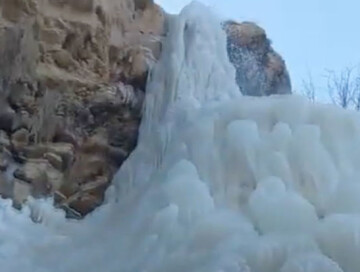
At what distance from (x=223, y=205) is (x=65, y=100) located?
6.78 feet

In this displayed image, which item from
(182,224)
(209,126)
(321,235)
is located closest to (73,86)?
(209,126)

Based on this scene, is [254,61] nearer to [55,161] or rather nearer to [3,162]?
[55,161]

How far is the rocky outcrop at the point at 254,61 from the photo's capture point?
6922mm

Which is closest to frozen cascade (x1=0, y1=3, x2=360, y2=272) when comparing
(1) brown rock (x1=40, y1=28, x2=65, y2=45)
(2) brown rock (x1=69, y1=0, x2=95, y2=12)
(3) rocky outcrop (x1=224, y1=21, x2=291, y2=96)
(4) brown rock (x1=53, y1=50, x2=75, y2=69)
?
(4) brown rock (x1=53, y1=50, x2=75, y2=69)

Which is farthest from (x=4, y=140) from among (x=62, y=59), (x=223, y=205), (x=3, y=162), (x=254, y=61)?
(x=254, y=61)

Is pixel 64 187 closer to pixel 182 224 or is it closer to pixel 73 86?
pixel 73 86

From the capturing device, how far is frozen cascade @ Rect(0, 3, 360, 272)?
3.02 metres

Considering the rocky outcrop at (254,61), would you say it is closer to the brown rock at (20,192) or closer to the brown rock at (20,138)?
the brown rock at (20,138)

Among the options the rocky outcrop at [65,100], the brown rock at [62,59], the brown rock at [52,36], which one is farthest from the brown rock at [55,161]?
the brown rock at [52,36]

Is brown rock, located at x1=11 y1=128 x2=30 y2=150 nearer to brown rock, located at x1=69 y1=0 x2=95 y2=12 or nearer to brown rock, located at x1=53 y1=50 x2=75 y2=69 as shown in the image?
brown rock, located at x1=53 y1=50 x2=75 y2=69

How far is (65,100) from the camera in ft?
17.7

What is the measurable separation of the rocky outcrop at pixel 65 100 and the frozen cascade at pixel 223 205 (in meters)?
0.32

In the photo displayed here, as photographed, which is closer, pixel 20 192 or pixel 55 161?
pixel 20 192

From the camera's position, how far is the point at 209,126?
4.16m
